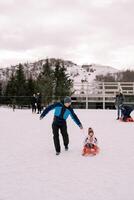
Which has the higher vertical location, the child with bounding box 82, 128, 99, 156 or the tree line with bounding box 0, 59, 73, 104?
the tree line with bounding box 0, 59, 73, 104

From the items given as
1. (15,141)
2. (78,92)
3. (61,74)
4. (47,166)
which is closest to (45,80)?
(61,74)

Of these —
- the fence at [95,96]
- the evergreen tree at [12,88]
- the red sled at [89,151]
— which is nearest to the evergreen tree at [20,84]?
the evergreen tree at [12,88]

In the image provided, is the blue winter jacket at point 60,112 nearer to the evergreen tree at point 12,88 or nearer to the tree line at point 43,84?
the tree line at point 43,84

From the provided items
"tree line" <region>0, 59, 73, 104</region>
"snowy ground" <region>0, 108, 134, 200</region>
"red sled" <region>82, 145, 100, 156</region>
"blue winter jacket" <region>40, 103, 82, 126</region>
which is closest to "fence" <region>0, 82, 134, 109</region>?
"tree line" <region>0, 59, 73, 104</region>

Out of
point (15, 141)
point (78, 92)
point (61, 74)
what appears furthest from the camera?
point (61, 74)

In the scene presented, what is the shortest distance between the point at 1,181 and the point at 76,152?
3.48 metres

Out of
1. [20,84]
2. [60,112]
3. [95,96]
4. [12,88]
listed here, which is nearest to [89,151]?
[60,112]

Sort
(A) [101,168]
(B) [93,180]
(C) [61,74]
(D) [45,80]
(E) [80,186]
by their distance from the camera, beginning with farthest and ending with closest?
1. (C) [61,74]
2. (D) [45,80]
3. (A) [101,168]
4. (B) [93,180]
5. (E) [80,186]

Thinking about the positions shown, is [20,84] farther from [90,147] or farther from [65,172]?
[65,172]

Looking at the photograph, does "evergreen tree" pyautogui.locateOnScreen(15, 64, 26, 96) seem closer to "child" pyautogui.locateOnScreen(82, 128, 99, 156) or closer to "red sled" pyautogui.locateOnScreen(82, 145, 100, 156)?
"child" pyautogui.locateOnScreen(82, 128, 99, 156)

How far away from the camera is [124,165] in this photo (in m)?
7.83

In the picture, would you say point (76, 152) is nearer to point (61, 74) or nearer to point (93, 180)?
point (93, 180)

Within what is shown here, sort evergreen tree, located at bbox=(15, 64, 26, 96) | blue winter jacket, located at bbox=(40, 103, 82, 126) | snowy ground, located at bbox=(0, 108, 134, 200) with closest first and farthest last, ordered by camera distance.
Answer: snowy ground, located at bbox=(0, 108, 134, 200) < blue winter jacket, located at bbox=(40, 103, 82, 126) < evergreen tree, located at bbox=(15, 64, 26, 96)

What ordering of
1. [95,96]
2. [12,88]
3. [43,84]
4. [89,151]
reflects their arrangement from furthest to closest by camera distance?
[12,88]
[43,84]
[95,96]
[89,151]
